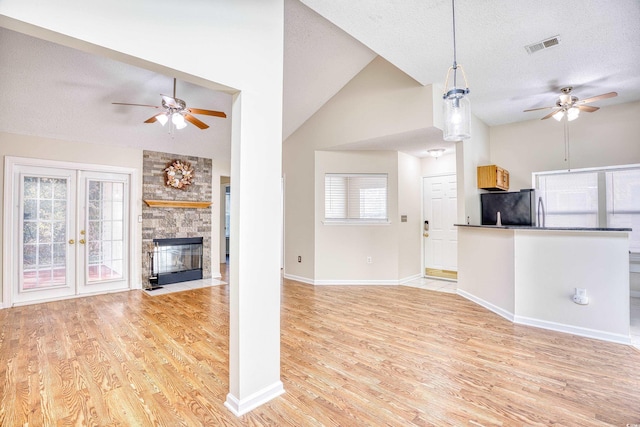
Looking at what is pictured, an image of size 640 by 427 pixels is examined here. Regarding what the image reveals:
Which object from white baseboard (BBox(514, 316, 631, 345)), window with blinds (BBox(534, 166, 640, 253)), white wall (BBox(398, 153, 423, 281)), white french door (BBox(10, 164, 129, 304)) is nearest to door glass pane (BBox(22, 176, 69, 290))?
white french door (BBox(10, 164, 129, 304))

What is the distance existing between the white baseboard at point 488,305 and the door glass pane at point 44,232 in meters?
6.21

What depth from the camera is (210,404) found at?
1.98 meters

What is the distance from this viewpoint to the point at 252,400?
195 centimetres

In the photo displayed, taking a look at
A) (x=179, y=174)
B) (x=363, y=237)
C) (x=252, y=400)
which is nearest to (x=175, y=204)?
(x=179, y=174)

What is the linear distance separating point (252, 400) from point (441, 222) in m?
4.98

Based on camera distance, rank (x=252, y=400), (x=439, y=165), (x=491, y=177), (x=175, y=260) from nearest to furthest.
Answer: (x=252, y=400)
(x=491, y=177)
(x=175, y=260)
(x=439, y=165)

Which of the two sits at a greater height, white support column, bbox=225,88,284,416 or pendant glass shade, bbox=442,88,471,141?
pendant glass shade, bbox=442,88,471,141

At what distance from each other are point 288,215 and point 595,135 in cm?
533

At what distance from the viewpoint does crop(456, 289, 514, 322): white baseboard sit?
3.59 metres

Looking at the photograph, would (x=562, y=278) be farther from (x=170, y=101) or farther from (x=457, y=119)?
(x=170, y=101)

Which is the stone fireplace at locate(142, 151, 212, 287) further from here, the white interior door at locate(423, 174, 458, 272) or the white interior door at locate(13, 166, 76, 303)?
the white interior door at locate(423, 174, 458, 272)

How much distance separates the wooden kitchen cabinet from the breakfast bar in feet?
3.93

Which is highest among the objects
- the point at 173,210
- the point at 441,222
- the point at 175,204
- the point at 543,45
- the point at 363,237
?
the point at 543,45

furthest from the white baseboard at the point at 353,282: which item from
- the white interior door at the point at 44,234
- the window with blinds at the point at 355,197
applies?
the white interior door at the point at 44,234
